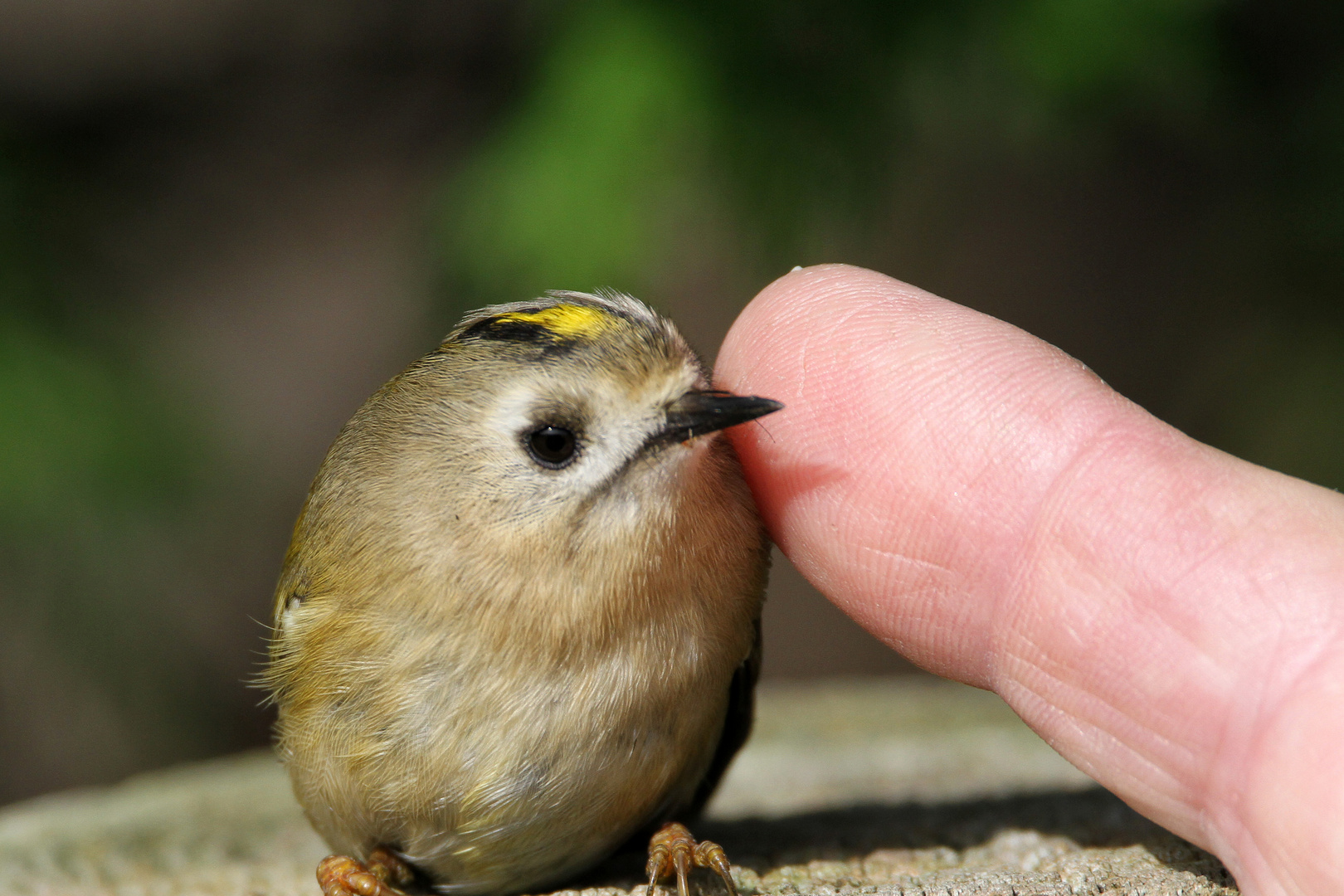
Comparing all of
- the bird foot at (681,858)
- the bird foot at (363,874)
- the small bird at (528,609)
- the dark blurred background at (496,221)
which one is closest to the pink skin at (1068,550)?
the small bird at (528,609)

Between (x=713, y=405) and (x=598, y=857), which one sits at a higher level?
(x=713, y=405)

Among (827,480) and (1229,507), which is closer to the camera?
(1229,507)

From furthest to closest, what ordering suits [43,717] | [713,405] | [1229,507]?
1. [43,717]
2. [713,405]
3. [1229,507]

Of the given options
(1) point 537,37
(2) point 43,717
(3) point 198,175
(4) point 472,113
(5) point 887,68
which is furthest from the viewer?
(3) point 198,175

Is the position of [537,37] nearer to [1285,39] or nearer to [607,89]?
[607,89]

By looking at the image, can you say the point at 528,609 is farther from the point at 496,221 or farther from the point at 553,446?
the point at 496,221

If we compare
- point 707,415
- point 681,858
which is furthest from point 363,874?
point 707,415

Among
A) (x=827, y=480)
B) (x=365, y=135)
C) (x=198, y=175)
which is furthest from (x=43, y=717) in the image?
(x=827, y=480)

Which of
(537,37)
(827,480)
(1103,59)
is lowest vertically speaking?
(827,480)
